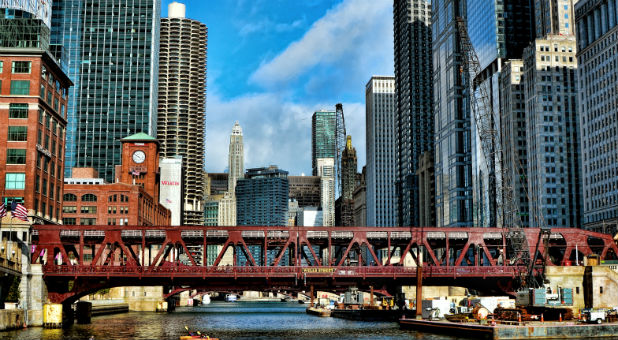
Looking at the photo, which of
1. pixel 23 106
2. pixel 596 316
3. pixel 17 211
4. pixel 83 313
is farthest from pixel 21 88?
pixel 596 316

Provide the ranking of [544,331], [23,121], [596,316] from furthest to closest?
[23,121] < [596,316] < [544,331]

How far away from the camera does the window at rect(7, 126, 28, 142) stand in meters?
120

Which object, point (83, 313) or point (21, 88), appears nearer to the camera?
point (21, 88)

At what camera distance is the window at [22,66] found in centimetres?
11912

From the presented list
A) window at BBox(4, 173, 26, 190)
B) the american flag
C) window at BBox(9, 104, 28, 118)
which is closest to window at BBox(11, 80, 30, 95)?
window at BBox(9, 104, 28, 118)

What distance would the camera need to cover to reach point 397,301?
187250mm

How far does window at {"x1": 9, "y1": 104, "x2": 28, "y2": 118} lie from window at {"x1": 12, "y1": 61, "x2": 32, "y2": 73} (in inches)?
209

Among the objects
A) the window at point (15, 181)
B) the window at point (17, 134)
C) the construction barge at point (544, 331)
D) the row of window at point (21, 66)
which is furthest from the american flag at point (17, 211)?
the construction barge at point (544, 331)

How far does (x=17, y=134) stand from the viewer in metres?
120

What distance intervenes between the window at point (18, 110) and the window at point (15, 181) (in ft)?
29.9

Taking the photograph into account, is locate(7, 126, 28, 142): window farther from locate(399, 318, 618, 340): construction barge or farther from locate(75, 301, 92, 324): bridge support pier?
locate(399, 318, 618, 340): construction barge

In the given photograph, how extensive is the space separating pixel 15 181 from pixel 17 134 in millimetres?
7282

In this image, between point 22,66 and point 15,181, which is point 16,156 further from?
point 22,66

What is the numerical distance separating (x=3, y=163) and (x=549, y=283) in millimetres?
82737
